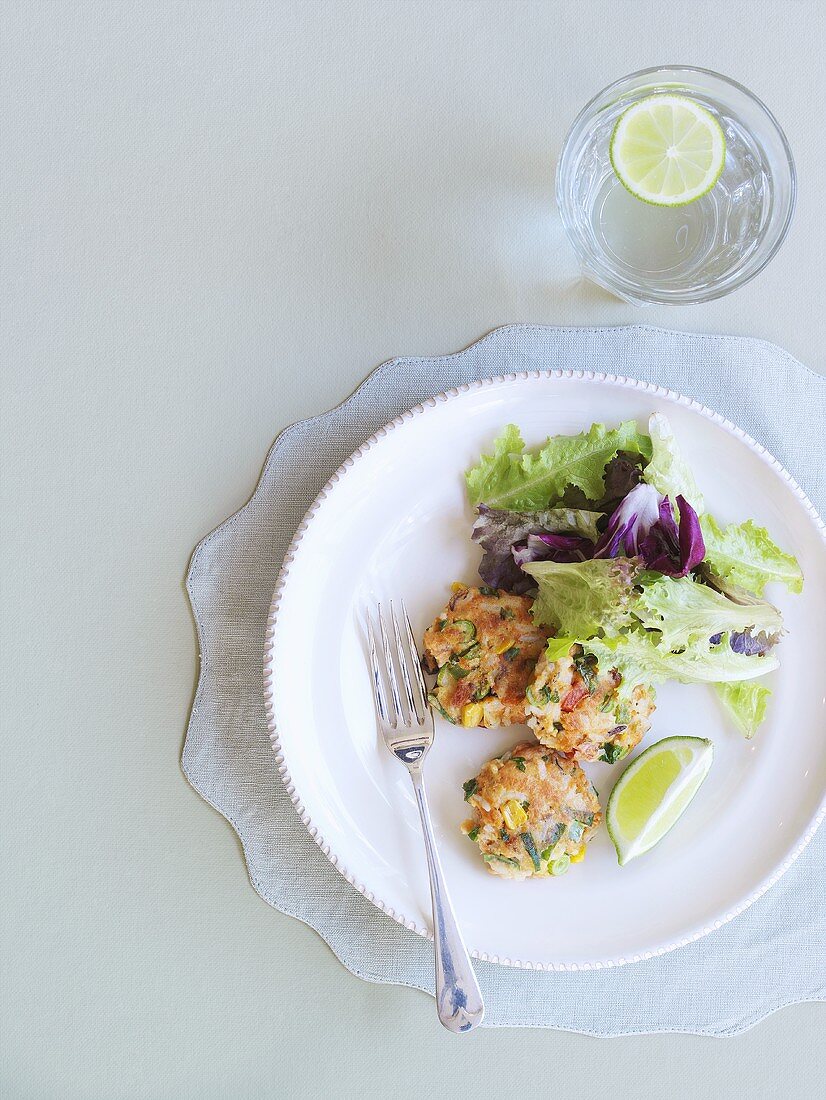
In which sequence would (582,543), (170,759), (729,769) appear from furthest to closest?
(170,759) → (729,769) → (582,543)

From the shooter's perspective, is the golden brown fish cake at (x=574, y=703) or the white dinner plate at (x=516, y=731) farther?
the white dinner plate at (x=516, y=731)

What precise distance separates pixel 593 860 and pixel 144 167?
209 cm

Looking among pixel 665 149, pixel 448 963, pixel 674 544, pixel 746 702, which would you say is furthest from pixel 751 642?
pixel 665 149

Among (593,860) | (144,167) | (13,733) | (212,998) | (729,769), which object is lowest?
(212,998)

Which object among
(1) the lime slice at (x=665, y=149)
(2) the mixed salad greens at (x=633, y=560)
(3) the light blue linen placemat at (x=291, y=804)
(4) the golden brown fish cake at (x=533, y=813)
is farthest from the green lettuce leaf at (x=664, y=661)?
(1) the lime slice at (x=665, y=149)

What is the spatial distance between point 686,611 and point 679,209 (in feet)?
3.24

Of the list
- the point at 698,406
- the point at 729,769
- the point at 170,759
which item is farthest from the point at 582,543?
the point at 170,759

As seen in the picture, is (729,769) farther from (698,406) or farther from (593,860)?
(698,406)

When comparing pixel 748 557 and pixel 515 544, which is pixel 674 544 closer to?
pixel 748 557

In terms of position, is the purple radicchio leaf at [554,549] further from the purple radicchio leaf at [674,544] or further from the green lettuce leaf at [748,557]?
the green lettuce leaf at [748,557]

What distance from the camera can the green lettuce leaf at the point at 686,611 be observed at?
72.3 inches

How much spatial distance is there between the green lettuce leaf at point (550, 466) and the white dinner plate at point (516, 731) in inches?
2.1

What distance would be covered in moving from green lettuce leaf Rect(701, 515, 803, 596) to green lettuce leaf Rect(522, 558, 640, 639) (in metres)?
0.23

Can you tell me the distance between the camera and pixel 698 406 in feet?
6.70
